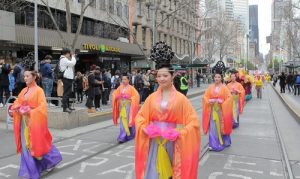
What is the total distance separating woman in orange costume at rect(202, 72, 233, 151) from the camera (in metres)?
9.16

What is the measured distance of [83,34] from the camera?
108 ft

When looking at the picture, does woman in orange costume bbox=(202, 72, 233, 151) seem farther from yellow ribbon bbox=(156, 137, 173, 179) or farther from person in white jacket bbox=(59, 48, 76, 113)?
yellow ribbon bbox=(156, 137, 173, 179)

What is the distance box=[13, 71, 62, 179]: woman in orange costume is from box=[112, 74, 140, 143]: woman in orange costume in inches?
129

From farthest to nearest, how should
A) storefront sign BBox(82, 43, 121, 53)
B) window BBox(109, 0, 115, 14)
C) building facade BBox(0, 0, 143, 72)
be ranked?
window BBox(109, 0, 115, 14) < storefront sign BBox(82, 43, 121, 53) < building facade BBox(0, 0, 143, 72)

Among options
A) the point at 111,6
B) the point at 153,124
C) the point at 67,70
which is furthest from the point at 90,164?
the point at 111,6

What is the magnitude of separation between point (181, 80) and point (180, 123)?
9.52m

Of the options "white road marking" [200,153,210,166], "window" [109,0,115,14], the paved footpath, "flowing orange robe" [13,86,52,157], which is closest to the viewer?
"flowing orange robe" [13,86,52,157]

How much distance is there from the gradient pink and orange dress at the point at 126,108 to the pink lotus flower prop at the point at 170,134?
5.09 metres

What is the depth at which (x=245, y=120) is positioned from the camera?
1533 cm

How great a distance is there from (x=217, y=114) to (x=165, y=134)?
4658mm

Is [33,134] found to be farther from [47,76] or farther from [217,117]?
[47,76]

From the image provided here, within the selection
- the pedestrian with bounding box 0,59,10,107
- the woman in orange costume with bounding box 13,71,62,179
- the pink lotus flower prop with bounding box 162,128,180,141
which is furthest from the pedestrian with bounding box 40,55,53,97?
the pink lotus flower prop with bounding box 162,128,180,141

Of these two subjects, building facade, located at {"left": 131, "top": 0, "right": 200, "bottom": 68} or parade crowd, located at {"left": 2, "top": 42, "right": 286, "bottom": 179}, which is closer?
parade crowd, located at {"left": 2, "top": 42, "right": 286, "bottom": 179}

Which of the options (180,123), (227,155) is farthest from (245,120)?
(180,123)
